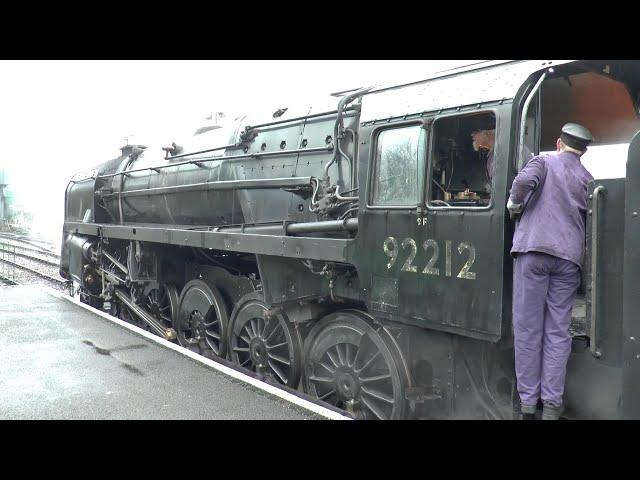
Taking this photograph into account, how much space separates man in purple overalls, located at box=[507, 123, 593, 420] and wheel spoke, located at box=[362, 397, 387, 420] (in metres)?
1.21

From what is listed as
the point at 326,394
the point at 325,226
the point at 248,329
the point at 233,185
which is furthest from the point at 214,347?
the point at 325,226

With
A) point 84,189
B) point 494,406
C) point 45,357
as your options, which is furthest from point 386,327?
point 84,189

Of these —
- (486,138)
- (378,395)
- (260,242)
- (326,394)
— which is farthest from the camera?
(260,242)

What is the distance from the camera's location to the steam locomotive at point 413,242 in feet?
9.70

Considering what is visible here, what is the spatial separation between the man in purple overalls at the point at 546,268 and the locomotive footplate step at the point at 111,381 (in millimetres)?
1593

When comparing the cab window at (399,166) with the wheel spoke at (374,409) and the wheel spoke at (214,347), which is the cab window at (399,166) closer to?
the wheel spoke at (374,409)

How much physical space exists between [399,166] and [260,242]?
1.74 metres

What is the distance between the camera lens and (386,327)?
12.8 feet

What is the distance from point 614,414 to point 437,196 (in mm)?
1698

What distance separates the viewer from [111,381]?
15.4 ft

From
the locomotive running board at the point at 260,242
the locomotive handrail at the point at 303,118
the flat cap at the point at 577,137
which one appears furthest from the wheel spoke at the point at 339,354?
the flat cap at the point at 577,137

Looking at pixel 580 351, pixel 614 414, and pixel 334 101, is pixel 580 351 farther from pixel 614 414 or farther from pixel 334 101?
pixel 334 101

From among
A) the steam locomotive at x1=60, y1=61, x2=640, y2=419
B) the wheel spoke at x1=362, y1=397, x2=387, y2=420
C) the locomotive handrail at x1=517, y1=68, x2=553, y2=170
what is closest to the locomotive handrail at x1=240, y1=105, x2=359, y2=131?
the steam locomotive at x1=60, y1=61, x2=640, y2=419

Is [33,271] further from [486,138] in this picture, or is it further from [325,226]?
[486,138]
